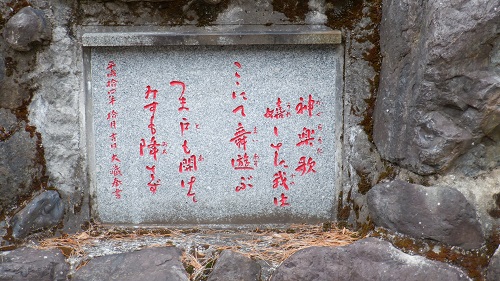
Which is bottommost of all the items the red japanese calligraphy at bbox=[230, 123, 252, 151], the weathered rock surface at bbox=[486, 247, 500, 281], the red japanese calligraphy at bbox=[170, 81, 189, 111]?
the weathered rock surface at bbox=[486, 247, 500, 281]

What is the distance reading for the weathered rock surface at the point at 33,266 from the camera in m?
3.14

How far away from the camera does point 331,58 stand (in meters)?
3.55

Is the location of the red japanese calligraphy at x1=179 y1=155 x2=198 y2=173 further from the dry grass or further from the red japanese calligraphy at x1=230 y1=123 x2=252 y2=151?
the dry grass

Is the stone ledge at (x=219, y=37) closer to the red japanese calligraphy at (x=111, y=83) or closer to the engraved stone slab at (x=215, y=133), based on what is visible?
the engraved stone slab at (x=215, y=133)

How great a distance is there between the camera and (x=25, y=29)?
3.32 metres

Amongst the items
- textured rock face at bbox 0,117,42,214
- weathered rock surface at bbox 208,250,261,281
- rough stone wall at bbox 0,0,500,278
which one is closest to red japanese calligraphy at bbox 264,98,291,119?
rough stone wall at bbox 0,0,500,278

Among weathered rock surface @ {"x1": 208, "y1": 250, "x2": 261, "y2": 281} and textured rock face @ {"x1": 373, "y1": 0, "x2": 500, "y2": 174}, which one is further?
weathered rock surface @ {"x1": 208, "y1": 250, "x2": 261, "y2": 281}

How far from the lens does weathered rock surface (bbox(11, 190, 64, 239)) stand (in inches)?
135

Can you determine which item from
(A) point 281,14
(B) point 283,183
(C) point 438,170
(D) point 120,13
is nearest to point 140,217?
(B) point 283,183

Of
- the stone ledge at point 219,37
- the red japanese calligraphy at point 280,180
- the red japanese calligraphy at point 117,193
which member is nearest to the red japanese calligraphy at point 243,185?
the red japanese calligraphy at point 280,180

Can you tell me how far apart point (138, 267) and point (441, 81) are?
235 cm

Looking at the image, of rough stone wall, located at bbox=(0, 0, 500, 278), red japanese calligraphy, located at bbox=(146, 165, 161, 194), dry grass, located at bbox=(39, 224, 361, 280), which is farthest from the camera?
red japanese calligraphy, located at bbox=(146, 165, 161, 194)

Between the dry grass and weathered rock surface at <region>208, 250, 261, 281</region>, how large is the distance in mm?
84

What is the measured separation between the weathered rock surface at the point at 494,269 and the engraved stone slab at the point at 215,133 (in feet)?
3.90
